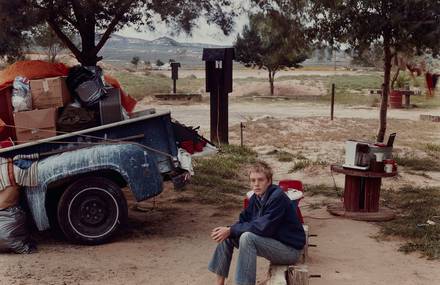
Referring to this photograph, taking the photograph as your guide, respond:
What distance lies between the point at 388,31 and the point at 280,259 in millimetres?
8995

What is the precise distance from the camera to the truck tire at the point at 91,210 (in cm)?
687

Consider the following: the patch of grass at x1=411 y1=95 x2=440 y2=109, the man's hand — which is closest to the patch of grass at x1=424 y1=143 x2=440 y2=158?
the man's hand

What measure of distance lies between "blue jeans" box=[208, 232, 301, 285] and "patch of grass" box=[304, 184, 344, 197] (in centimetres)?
528

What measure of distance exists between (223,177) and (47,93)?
4.97 meters

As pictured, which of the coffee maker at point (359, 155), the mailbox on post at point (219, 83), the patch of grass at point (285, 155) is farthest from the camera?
the mailbox on post at point (219, 83)

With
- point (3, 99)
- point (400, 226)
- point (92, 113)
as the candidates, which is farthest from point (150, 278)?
point (400, 226)

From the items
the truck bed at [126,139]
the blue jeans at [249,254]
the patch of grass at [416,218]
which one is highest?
the truck bed at [126,139]

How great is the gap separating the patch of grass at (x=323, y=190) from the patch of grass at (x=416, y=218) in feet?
2.44

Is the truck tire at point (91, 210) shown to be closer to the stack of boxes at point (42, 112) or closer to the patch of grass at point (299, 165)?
the stack of boxes at point (42, 112)

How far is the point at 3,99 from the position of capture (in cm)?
723

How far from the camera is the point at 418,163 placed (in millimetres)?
13328

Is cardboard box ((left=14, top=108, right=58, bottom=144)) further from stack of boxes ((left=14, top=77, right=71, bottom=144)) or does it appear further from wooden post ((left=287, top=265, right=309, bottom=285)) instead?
wooden post ((left=287, top=265, right=309, bottom=285))

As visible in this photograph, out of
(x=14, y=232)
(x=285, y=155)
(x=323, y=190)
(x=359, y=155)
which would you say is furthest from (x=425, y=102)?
(x=14, y=232)

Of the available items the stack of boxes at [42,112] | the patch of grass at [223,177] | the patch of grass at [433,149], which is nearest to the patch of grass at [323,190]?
the patch of grass at [223,177]
